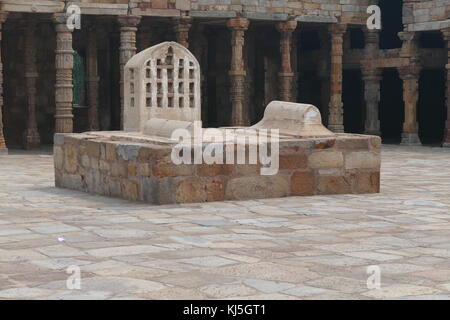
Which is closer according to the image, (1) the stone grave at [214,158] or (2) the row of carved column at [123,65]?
(1) the stone grave at [214,158]

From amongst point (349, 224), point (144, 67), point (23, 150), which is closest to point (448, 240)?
point (349, 224)

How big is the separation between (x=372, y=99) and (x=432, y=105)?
2.13 metres

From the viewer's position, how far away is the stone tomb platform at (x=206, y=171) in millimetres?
8609

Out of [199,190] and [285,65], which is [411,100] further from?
[199,190]

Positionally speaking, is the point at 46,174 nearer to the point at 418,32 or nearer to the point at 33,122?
the point at 33,122

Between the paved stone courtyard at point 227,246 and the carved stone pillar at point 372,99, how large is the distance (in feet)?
36.3

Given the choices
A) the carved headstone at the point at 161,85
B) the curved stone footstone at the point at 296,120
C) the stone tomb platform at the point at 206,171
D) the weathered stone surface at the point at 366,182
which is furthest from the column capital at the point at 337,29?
the weathered stone surface at the point at 366,182

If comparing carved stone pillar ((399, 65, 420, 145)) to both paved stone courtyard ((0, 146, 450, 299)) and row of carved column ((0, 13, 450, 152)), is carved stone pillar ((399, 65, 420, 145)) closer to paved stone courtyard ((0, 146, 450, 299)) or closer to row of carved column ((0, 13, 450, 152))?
row of carved column ((0, 13, 450, 152))

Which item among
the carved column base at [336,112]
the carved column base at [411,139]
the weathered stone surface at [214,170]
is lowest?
the carved column base at [411,139]

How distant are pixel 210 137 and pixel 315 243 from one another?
3.14 m

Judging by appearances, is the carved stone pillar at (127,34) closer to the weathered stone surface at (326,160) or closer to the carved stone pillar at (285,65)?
the carved stone pillar at (285,65)

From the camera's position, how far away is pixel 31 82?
18.8m

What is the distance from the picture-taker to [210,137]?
30.2 feet

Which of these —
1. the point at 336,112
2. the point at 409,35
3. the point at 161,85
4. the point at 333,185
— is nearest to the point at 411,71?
the point at 409,35
